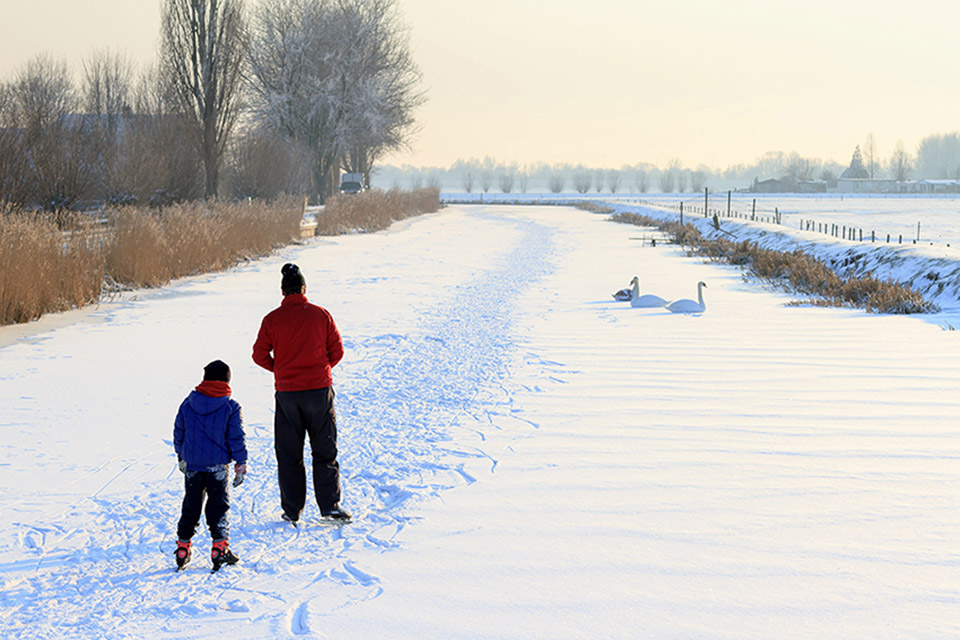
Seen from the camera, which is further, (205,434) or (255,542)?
(255,542)

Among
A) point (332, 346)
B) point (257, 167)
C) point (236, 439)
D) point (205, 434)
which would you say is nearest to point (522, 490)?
point (332, 346)

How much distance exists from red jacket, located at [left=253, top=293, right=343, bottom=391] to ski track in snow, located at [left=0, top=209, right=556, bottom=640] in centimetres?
79

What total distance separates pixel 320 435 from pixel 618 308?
1006 centimetres

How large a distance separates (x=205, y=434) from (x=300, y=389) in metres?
0.72

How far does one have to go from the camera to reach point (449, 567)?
411 cm

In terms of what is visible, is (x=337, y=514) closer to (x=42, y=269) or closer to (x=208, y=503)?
(x=208, y=503)

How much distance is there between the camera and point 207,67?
27.3m

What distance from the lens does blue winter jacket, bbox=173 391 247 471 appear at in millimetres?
4066

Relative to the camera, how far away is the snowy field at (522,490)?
3.65 metres

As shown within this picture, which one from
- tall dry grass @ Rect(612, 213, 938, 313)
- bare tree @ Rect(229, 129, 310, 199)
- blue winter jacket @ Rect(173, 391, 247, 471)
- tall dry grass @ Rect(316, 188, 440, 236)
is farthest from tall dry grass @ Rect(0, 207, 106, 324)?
bare tree @ Rect(229, 129, 310, 199)

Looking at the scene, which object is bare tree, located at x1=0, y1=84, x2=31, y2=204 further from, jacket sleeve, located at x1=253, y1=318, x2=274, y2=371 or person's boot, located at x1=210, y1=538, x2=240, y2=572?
person's boot, located at x1=210, y1=538, x2=240, y2=572

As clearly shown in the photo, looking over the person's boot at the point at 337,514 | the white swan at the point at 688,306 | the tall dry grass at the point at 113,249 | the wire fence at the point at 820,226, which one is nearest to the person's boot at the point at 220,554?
the person's boot at the point at 337,514

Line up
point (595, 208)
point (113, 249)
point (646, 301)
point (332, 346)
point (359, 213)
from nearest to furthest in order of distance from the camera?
1. point (332, 346)
2. point (646, 301)
3. point (113, 249)
4. point (359, 213)
5. point (595, 208)

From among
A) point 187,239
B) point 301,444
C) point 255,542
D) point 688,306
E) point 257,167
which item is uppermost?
point 257,167
